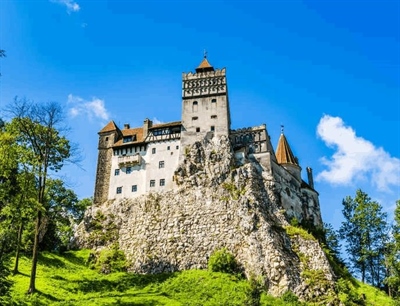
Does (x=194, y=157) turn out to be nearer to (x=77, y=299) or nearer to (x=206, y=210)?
(x=206, y=210)

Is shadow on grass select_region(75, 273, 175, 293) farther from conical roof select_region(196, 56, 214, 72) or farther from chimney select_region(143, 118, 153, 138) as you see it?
conical roof select_region(196, 56, 214, 72)

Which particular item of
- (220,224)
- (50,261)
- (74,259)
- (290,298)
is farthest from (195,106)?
(290,298)

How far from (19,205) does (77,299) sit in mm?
11957

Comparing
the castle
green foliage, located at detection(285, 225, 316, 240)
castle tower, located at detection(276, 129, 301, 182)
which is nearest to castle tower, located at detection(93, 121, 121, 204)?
the castle

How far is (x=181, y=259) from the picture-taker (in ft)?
192

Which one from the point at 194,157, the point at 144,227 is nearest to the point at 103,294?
the point at 144,227

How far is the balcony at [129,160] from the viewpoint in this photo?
7050cm

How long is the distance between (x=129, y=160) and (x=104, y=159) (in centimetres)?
488

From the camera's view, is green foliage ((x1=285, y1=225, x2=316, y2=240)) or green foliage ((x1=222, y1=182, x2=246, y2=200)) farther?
green foliage ((x1=222, y1=182, x2=246, y2=200))

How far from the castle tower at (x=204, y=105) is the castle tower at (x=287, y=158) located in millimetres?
9777

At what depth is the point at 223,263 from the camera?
55.7m

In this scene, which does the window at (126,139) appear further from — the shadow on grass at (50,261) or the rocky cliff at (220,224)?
the shadow on grass at (50,261)

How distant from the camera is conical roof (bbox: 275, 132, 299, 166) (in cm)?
7449

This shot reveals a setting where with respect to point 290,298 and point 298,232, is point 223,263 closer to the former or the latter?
point 290,298
